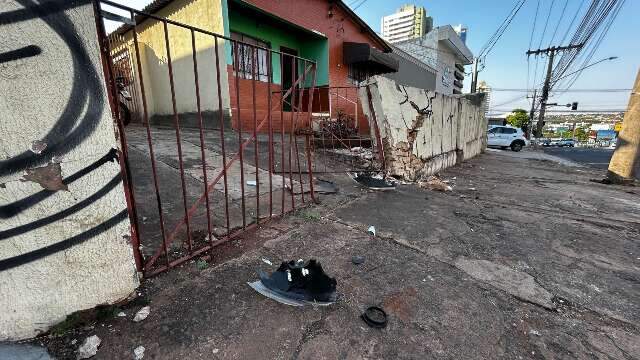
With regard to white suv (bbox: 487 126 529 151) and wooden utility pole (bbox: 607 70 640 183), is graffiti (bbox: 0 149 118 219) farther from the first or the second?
white suv (bbox: 487 126 529 151)

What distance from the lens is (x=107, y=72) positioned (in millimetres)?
1441

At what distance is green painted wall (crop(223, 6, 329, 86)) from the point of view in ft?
25.7

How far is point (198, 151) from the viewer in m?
4.98

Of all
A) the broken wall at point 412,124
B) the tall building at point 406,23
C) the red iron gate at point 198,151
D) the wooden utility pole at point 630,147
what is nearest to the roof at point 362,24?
the red iron gate at point 198,151

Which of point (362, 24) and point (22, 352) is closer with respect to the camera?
point (22, 352)

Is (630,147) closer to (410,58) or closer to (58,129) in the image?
(58,129)

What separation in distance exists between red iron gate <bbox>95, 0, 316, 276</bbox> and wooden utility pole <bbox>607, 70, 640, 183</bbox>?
761cm

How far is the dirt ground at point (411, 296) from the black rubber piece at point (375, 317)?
4 centimetres

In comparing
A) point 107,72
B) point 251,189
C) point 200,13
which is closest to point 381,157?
point 251,189

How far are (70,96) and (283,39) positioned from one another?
906cm

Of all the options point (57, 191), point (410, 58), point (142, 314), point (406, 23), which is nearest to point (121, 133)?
point (57, 191)

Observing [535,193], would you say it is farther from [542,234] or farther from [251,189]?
[251,189]

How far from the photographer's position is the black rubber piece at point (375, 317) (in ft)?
5.17

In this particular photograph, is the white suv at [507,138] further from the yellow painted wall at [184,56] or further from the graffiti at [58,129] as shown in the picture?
the graffiti at [58,129]
